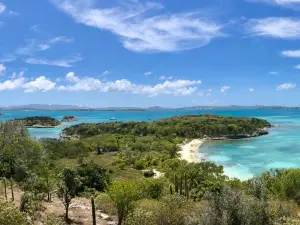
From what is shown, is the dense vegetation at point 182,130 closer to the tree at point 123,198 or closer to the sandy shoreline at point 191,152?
the sandy shoreline at point 191,152

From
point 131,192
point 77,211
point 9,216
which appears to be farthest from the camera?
point 77,211

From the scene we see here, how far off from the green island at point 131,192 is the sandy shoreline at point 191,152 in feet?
18.3

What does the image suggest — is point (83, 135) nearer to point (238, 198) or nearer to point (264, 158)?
point (264, 158)

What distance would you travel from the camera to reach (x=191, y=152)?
119m

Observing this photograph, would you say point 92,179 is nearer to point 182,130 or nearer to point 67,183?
point 67,183

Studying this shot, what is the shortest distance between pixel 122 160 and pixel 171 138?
56.0m

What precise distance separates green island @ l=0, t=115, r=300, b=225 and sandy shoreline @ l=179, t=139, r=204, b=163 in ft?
18.3

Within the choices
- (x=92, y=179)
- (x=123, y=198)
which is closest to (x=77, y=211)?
(x=123, y=198)

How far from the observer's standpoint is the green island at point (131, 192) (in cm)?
2531

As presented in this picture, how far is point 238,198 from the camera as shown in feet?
81.3

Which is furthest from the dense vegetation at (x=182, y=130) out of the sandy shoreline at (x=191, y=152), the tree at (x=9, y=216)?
the tree at (x=9, y=216)

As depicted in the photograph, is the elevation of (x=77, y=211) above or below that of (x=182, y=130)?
above

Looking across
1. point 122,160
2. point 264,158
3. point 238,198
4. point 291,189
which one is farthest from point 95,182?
point 264,158

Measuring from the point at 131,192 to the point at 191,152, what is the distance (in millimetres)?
88006
